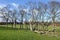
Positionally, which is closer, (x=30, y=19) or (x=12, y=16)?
(x=30, y=19)

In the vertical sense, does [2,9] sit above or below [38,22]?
above

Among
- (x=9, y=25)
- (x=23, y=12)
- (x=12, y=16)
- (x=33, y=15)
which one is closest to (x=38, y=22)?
(x=33, y=15)

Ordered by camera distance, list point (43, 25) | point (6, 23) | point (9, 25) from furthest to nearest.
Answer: point (9, 25) < point (6, 23) < point (43, 25)

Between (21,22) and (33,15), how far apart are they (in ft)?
10.2

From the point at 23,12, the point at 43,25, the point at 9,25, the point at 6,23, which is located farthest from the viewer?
the point at 9,25

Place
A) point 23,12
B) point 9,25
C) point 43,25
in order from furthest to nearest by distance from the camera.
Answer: point 9,25, point 23,12, point 43,25

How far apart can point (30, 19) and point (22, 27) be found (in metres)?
3.10

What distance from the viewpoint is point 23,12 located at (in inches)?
1155

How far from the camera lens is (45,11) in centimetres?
2842

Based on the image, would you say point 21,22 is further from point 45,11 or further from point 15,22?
point 45,11

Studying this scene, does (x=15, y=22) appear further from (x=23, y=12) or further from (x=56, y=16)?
(x=56, y=16)

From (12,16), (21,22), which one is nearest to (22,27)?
(21,22)

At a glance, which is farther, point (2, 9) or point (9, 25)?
point (9, 25)

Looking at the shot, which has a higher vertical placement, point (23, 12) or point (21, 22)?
point (23, 12)
